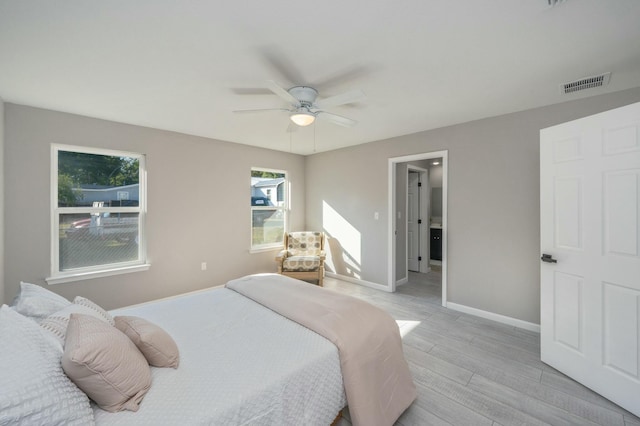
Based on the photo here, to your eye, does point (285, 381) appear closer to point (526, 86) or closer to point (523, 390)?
point (523, 390)

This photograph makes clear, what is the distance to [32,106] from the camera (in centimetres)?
289

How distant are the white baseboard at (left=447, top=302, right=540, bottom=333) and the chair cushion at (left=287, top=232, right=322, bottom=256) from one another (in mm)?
2287

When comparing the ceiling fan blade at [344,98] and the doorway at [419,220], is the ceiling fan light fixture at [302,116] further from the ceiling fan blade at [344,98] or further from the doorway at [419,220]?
the doorway at [419,220]

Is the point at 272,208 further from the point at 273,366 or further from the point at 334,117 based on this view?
the point at 273,366

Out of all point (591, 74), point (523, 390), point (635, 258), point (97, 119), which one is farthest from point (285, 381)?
point (97, 119)

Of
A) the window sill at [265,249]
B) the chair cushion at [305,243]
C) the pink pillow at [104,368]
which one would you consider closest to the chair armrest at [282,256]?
the chair cushion at [305,243]

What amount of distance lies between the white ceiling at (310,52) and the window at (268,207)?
2.09 meters

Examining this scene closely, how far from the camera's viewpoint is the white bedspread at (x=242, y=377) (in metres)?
1.07

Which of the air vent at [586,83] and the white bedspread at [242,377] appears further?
the air vent at [586,83]

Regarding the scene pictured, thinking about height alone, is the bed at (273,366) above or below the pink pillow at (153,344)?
below

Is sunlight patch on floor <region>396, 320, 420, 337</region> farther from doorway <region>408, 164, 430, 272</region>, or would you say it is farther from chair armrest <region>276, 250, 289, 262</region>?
doorway <region>408, 164, 430, 272</region>

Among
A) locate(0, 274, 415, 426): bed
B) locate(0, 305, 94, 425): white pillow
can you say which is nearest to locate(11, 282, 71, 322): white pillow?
locate(0, 305, 94, 425): white pillow

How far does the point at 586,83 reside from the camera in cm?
236

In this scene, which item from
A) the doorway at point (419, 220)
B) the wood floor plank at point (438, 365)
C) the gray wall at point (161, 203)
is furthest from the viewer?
the doorway at point (419, 220)
